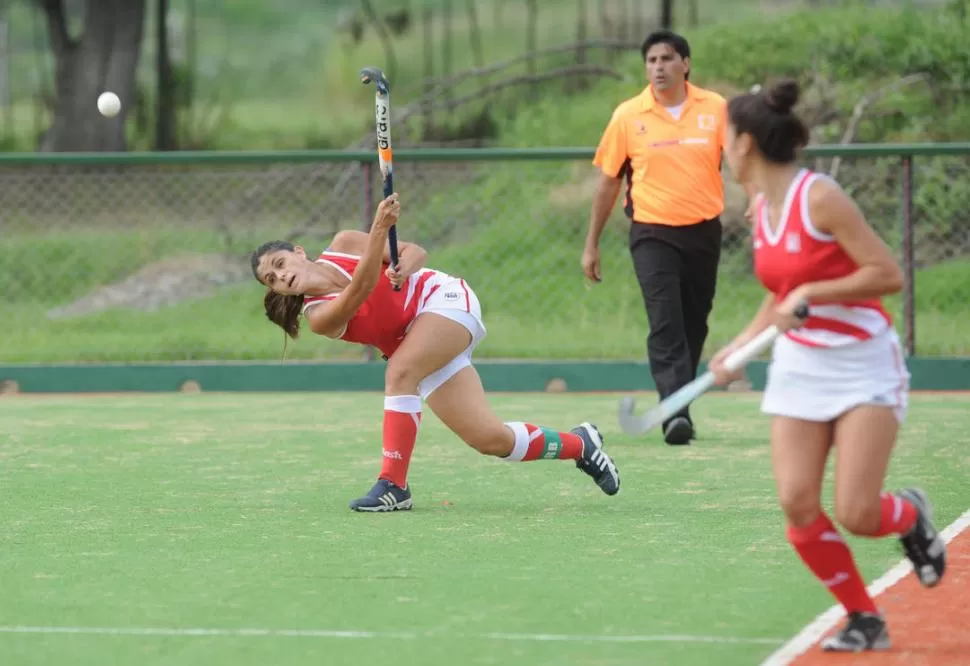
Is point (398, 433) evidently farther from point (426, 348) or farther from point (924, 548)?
point (924, 548)

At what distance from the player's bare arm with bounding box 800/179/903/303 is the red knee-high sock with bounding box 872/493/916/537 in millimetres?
625

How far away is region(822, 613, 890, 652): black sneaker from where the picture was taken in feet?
17.4

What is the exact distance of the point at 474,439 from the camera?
7.98 meters

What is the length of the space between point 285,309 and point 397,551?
1.40m

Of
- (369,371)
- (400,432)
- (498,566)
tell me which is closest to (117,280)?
(369,371)

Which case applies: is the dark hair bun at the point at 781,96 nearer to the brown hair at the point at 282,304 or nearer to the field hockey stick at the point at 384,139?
the field hockey stick at the point at 384,139

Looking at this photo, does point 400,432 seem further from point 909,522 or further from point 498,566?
point 909,522

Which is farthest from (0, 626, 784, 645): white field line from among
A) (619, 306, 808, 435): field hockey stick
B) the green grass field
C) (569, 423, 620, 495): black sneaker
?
(569, 423, 620, 495): black sneaker

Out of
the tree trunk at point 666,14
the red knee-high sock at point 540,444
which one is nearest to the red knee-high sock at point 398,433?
the red knee-high sock at point 540,444

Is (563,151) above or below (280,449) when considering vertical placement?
above

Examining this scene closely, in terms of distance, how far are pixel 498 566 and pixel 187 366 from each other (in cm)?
774

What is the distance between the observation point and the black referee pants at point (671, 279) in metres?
10.2

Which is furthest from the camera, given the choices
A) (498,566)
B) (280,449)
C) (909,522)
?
(280,449)

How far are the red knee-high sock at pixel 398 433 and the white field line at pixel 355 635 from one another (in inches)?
92.5
